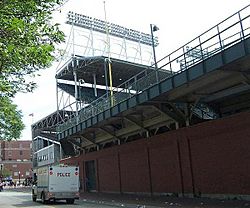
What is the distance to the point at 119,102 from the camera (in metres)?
31.2

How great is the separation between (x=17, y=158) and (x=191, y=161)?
389 ft

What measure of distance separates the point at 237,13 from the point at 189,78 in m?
4.57

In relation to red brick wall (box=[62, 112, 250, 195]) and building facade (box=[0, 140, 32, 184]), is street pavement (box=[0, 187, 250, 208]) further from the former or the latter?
building facade (box=[0, 140, 32, 184])

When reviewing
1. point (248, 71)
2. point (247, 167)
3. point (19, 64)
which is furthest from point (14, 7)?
point (247, 167)

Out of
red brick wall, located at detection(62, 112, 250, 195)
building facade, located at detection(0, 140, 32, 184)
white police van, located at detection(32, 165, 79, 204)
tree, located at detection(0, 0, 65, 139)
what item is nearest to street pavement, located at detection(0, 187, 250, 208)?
white police van, located at detection(32, 165, 79, 204)

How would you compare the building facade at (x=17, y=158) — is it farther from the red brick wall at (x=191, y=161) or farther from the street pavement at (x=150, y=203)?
the street pavement at (x=150, y=203)

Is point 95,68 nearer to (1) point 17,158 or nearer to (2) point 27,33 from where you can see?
(2) point 27,33

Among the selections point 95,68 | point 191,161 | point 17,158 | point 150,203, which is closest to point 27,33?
point 150,203

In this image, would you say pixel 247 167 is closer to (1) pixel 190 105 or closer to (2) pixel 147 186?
(1) pixel 190 105

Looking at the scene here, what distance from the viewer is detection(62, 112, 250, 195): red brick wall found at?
21.9 m

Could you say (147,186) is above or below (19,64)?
below

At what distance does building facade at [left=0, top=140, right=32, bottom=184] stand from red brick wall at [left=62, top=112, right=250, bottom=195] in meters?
102

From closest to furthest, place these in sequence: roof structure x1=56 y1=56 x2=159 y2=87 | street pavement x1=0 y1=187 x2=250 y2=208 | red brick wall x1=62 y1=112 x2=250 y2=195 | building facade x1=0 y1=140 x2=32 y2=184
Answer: street pavement x1=0 y1=187 x2=250 y2=208 < red brick wall x1=62 y1=112 x2=250 y2=195 < roof structure x1=56 y1=56 x2=159 y2=87 < building facade x1=0 y1=140 x2=32 y2=184

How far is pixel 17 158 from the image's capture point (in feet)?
447
